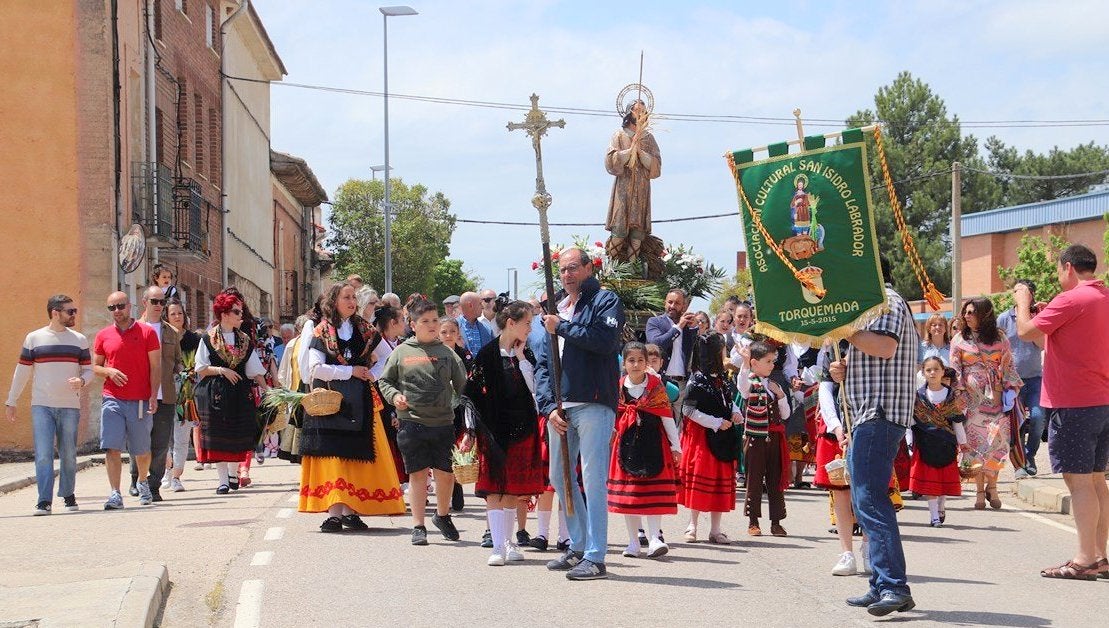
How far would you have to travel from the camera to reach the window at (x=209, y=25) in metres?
35.1

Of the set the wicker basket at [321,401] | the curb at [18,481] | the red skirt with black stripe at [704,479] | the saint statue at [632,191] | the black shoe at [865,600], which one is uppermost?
the saint statue at [632,191]

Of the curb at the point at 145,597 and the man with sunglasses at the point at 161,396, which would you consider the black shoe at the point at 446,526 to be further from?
the man with sunglasses at the point at 161,396

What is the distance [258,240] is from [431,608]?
120 feet

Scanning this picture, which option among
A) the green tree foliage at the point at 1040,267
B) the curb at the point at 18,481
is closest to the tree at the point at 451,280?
the green tree foliage at the point at 1040,267

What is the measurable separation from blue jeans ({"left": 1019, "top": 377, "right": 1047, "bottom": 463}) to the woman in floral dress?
3212mm

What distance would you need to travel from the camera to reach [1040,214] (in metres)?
64.2

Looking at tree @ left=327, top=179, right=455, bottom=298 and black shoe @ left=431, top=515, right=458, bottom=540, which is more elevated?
tree @ left=327, top=179, right=455, bottom=298

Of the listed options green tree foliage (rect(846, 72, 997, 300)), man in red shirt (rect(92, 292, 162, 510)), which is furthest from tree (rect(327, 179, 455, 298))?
man in red shirt (rect(92, 292, 162, 510))

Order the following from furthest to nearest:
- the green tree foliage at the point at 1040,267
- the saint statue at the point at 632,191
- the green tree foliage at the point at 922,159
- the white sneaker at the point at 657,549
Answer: the green tree foliage at the point at 922,159 < the green tree foliage at the point at 1040,267 < the saint statue at the point at 632,191 < the white sneaker at the point at 657,549

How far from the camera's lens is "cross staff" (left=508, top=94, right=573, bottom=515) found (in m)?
9.35

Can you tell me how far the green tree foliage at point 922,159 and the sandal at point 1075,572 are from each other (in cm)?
5610

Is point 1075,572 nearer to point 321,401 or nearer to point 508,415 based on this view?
point 508,415

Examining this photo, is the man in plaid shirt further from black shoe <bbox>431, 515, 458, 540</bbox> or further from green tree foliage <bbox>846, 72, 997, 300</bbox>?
green tree foliage <bbox>846, 72, 997, 300</bbox>

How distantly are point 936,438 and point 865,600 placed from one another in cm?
573
